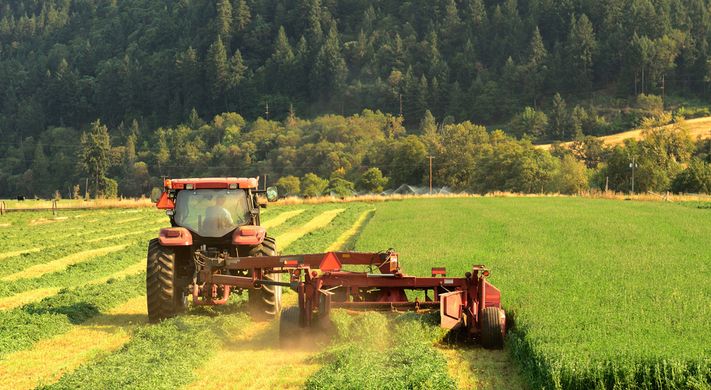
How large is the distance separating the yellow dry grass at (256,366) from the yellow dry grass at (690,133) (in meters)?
95.8

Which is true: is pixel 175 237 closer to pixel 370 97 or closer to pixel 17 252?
pixel 17 252

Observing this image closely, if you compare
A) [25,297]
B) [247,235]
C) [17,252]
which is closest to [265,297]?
[247,235]

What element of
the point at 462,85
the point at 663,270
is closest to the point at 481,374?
the point at 663,270

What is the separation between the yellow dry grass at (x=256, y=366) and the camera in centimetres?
1038

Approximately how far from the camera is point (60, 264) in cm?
2466

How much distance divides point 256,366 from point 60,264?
1515 cm

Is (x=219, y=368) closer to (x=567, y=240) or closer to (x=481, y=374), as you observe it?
(x=481, y=374)

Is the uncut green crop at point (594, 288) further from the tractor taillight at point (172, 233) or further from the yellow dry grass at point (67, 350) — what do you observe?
the yellow dry grass at point (67, 350)

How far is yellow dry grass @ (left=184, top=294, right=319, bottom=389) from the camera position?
1038 centimetres

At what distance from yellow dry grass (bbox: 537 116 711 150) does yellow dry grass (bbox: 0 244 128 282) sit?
273ft

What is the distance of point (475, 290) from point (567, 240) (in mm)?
13969

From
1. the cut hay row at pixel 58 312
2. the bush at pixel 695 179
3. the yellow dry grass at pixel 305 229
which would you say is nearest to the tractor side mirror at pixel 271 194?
the cut hay row at pixel 58 312

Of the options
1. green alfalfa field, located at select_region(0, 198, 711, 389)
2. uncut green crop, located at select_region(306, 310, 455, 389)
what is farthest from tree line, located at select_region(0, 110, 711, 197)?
uncut green crop, located at select_region(306, 310, 455, 389)

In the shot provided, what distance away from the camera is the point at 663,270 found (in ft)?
57.3
